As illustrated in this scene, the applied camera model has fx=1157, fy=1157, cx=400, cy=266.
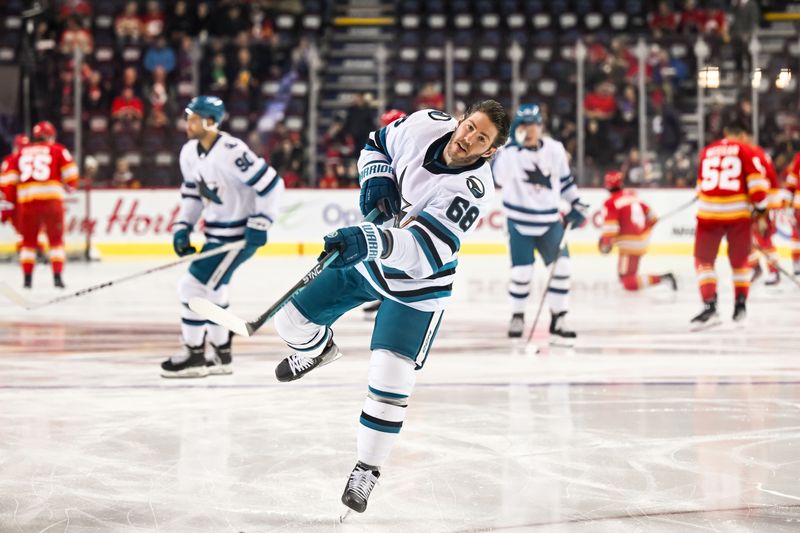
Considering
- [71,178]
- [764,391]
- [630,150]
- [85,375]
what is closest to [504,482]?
[764,391]

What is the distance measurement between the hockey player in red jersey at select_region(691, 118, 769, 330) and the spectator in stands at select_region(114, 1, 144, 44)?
31.1 feet

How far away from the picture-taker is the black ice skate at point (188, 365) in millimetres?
5176

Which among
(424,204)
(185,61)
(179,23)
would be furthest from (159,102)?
(424,204)

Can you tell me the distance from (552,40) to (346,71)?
2.71m

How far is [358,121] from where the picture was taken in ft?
42.3

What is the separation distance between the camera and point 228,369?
17.4ft

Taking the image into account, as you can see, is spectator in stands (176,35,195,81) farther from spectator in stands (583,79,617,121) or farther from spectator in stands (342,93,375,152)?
spectator in stands (583,79,617,121)

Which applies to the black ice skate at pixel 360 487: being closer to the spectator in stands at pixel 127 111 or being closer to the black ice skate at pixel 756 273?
the black ice skate at pixel 756 273

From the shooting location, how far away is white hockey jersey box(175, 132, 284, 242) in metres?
5.07

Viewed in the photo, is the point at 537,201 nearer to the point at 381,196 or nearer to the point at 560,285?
the point at 560,285

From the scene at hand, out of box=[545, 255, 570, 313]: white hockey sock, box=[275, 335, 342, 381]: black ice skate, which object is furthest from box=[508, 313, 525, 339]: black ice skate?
box=[275, 335, 342, 381]: black ice skate

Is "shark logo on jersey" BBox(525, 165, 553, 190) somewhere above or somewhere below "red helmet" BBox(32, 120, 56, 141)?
below

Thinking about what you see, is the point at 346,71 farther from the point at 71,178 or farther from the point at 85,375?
the point at 85,375

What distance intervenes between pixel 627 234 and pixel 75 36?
8290mm
